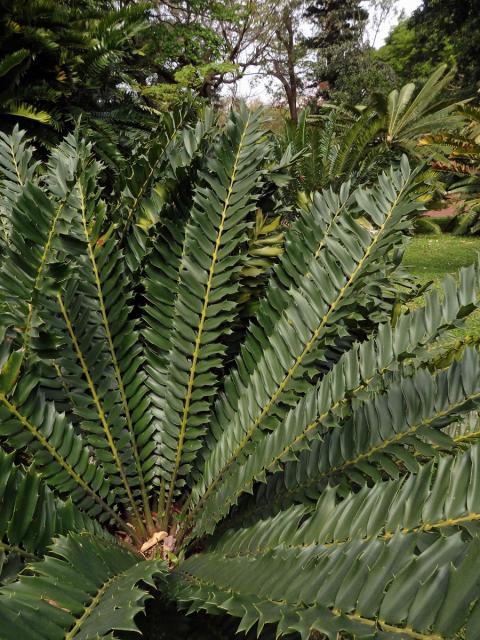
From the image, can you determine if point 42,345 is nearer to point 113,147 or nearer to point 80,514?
point 80,514

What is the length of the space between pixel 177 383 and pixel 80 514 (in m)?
0.45

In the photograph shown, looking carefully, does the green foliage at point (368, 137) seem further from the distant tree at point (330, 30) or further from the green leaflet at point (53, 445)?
the distant tree at point (330, 30)

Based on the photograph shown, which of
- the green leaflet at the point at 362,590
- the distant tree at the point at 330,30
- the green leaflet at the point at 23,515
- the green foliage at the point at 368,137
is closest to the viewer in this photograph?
the green leaflet at the point at 362,590

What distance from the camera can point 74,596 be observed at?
772 millimetres

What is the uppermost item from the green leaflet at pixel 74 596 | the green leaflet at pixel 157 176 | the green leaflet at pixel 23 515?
the green leaflet at pixel 157 176

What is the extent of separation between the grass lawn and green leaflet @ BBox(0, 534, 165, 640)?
503 centimetres

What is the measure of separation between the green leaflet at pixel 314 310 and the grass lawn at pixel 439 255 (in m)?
4.32

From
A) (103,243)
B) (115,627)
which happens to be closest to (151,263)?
→ (103,243)

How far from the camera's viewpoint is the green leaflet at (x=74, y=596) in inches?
25.7

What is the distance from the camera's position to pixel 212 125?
1.58 metres

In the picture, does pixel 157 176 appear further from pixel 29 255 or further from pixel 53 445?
pixel 53 445

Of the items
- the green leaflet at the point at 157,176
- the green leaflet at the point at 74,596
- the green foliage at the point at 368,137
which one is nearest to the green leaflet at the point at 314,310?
the green leaflet at the point at 74,596

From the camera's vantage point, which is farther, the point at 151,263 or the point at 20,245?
the point at 151,263

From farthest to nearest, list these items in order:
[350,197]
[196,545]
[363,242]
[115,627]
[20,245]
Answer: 1. [350,197]
2. [196,545]
3. [363,242]
4. [20,245]
5. [115,627]
